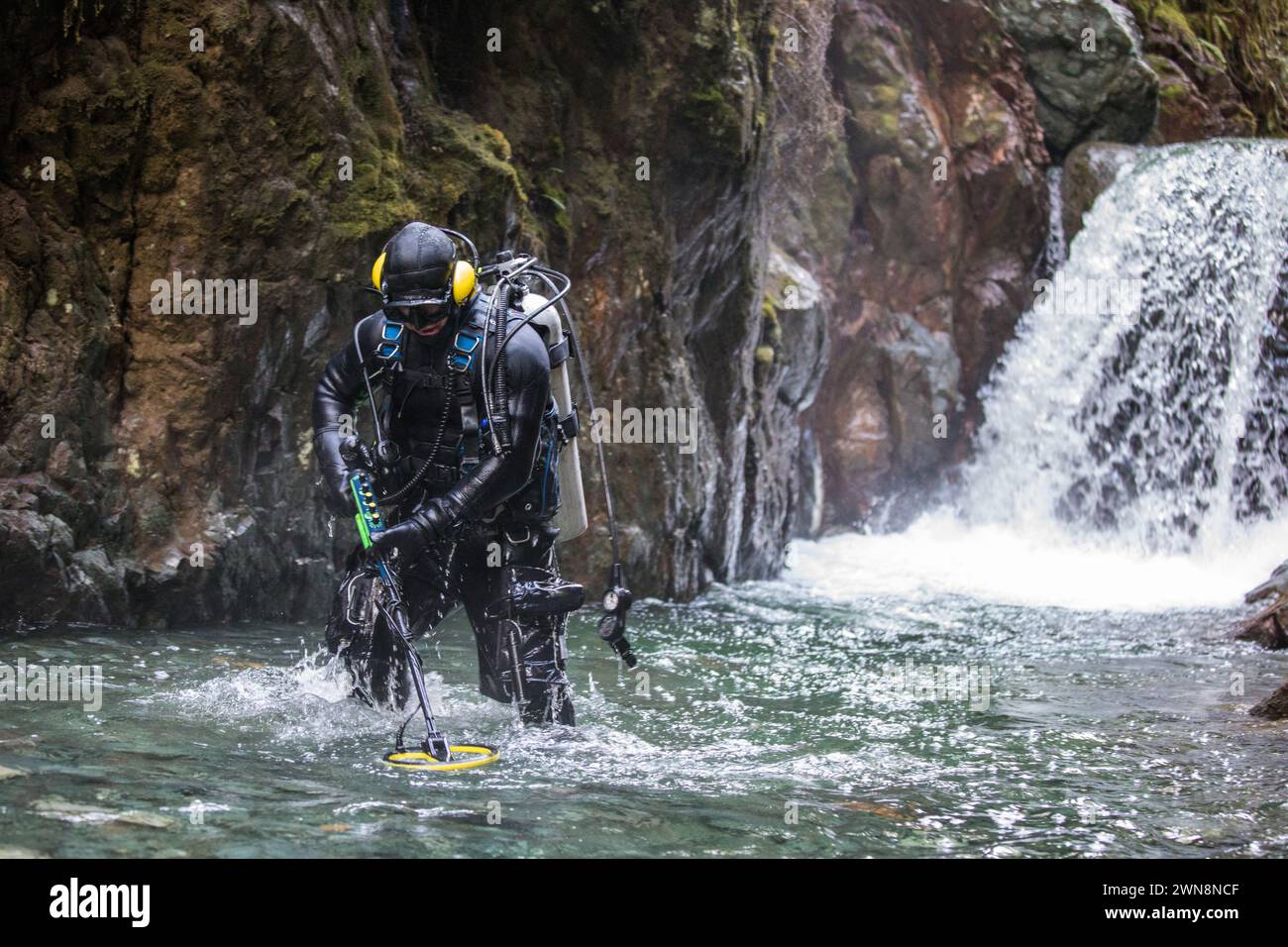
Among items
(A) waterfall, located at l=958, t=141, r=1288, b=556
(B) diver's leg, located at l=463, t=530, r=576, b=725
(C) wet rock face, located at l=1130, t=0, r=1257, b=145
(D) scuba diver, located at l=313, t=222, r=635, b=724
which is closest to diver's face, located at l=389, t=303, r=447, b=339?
(D) scuba diver, located at l=313, t=222, r=635, b=724

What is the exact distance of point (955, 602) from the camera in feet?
38.1

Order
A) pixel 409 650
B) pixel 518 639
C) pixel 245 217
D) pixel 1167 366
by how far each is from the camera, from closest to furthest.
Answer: pixel 409 650 → pixel 518 639 → pixel 245 217 → pixel 1167 366

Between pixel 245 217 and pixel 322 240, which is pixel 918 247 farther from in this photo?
pixel 245 217

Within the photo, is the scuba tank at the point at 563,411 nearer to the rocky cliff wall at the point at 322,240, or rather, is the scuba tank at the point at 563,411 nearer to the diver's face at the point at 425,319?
the diver's face at the point at 425,319

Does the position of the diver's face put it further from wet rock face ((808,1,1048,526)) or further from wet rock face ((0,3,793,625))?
wet rock face ((808,1,1048,526))

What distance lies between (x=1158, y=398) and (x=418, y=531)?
46.1 feet

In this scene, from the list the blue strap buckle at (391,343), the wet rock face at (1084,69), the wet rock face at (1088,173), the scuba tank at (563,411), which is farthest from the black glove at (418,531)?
the wet rock face at (1084,69)

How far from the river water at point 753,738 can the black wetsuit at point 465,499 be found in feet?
0.86

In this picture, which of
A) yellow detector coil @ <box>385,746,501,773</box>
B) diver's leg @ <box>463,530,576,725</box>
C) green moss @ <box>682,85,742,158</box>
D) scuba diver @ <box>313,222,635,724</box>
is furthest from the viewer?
green moss @ <box>682,85,742,158</box>

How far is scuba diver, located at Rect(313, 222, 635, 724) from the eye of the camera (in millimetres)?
4895

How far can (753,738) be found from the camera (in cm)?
562

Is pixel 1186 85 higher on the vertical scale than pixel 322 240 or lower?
higher

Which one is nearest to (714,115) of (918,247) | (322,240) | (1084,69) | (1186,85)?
(322,240)

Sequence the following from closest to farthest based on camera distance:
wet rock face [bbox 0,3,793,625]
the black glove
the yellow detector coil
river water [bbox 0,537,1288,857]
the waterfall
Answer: river water [bbox 0,537,1288,857] < the yellow detector coil < the black glove < wet rock face [bbox 0,3,793,625] < the waterfall
